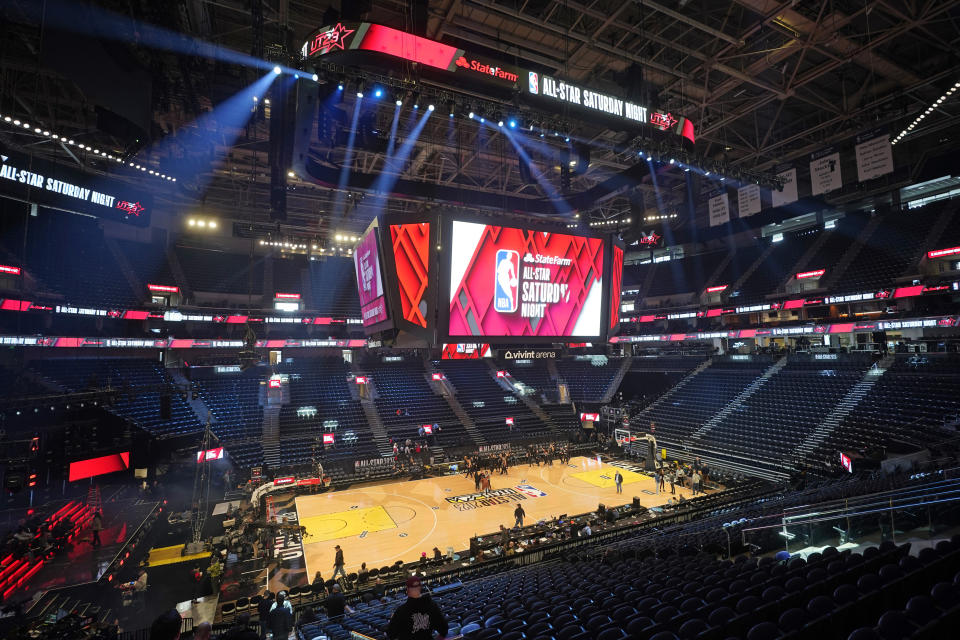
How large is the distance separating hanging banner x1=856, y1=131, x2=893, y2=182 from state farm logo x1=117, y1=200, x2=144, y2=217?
977 inches

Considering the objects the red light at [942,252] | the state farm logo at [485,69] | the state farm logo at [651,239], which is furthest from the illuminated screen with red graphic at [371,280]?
the red light at [942,252]

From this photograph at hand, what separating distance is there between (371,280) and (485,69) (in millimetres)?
6213

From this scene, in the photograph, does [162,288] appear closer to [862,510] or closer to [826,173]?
[862,510]

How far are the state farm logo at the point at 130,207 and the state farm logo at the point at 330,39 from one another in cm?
643

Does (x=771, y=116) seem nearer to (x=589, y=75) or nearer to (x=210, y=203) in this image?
(x=589, y=75)

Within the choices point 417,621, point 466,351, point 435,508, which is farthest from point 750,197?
point 417,621

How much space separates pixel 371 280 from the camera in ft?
31.8

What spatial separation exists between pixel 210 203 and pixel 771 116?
109ft

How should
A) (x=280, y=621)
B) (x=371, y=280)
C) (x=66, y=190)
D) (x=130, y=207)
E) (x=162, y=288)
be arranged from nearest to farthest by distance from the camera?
(x=280, y=621), (x=371, y=280), (x=66, y=190), (x=130, y=207), (x=162, y=288)

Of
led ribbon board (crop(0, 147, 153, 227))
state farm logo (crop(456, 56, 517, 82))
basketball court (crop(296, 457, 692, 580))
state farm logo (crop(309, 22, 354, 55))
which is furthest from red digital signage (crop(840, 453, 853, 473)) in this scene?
led ribbon board (crop(0, 147, 153, 227))

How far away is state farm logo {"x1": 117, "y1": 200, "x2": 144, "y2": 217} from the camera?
450 inches

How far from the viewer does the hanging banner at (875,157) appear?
16562 mm

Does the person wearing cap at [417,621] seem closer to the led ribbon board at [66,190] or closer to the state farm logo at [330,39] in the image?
the state farm logo at [330,39]

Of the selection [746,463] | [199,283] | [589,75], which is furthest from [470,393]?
[589,75]
